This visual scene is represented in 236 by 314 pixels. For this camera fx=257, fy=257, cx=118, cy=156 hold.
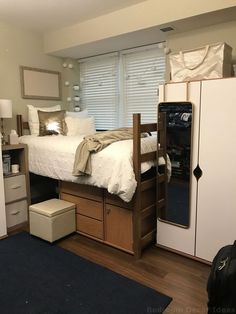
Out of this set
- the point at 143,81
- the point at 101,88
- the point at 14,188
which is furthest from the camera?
the point at 101,88

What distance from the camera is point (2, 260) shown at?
2271mm

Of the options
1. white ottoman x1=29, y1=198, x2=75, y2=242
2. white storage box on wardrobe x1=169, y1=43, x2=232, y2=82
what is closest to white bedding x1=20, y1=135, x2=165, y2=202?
white ottoman x1=29, y1=198, x2=75, y2=242

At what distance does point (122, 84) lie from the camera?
385cm

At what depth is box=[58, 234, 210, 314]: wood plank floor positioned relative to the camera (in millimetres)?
1785

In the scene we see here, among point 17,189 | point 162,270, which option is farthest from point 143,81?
point 162,270

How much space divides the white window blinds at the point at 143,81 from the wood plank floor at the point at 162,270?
1923mm

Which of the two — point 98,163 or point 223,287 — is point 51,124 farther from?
point 223,287

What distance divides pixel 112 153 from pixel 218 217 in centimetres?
102

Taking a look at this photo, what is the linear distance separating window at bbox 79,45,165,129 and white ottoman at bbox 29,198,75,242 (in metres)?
1.75

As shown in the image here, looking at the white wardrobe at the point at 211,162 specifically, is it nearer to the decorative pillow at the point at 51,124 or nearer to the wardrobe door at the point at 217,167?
the wardrobe door at the point at 217,167

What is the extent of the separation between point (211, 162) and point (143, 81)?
76.3 inches

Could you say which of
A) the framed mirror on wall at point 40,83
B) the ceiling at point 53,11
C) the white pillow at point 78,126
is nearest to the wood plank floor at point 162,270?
the white pillow at point 78,126

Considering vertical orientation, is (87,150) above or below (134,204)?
above

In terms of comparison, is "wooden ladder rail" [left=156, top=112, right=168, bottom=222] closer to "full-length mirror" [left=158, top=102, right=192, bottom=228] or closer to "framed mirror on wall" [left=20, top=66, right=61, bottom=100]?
"full-length mirror" [left=158, top=102, right=192, bottom=228]
